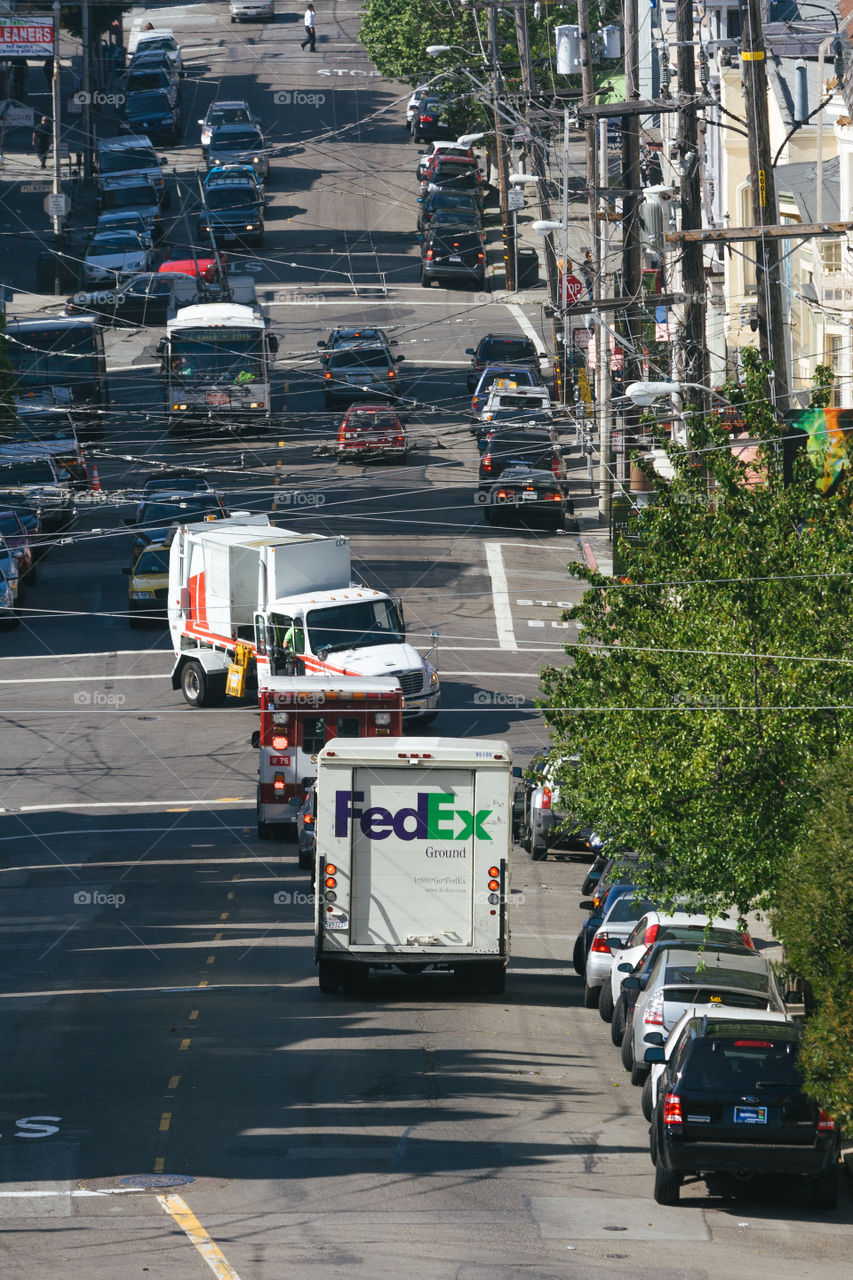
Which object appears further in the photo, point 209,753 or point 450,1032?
point 209,753

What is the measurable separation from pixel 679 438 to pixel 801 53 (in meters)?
10.3

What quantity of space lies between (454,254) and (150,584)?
27.0 m

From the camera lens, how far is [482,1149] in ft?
63.1

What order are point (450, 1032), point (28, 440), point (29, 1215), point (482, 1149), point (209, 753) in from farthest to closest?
point (28, 440) → point (209, 753) → point (450, 1032) → point (482, 1149) → point (29, 1215)

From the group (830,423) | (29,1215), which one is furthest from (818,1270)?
(830,423)

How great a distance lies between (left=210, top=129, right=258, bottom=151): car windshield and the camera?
3206 inches

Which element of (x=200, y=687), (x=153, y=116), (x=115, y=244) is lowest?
(x=200, y=687)

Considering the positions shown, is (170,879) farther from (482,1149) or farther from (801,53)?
(801,53)

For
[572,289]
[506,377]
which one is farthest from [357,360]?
[572,289]

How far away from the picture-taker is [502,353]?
199 ft

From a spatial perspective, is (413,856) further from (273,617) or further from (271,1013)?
(273,617)

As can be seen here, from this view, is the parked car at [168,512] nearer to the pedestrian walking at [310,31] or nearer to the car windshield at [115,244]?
the car windshield at [115,244]

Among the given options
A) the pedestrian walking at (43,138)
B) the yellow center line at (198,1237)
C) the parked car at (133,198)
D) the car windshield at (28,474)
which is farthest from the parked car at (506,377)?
the yellow center line at (198,1237)

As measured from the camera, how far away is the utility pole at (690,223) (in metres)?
31.6
